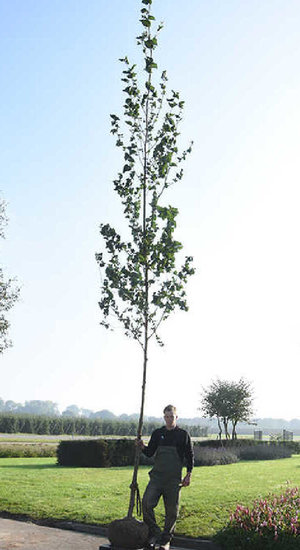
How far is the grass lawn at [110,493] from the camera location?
440 inches

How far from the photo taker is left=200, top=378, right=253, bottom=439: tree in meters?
38.4

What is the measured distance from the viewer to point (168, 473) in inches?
317

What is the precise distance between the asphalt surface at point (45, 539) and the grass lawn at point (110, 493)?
715 mm

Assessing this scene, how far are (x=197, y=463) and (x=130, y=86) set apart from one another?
59.3 feet

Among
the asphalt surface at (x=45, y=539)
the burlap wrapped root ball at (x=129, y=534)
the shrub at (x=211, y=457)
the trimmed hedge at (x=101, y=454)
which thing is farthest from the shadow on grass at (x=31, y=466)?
the burlap wrapped root ball at (x=129, y=534)

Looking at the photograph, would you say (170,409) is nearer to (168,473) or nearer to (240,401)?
(168,473)

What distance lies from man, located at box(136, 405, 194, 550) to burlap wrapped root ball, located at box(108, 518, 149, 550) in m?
0.15

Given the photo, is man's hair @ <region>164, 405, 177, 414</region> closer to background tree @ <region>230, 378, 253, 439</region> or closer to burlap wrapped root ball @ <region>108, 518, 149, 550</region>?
burlap wrapped root ball @ <region>108, 518, 149, 550</region>

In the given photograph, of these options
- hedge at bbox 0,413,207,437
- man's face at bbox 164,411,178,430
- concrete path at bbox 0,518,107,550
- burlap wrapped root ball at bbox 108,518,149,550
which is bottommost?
hedge at bbox 0,413,207,437

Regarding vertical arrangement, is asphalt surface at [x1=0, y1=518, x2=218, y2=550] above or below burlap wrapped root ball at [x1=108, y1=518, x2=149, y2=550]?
below

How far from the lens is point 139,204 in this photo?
9.85 meters

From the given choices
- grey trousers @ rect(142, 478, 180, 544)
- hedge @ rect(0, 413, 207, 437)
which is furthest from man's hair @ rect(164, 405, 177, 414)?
hedge @ rect(0, 413, 207, 437)

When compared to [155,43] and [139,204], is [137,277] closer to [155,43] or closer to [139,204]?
[139,204]

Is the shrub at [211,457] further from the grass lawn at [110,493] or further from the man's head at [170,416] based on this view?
the man's head at [170,416]
